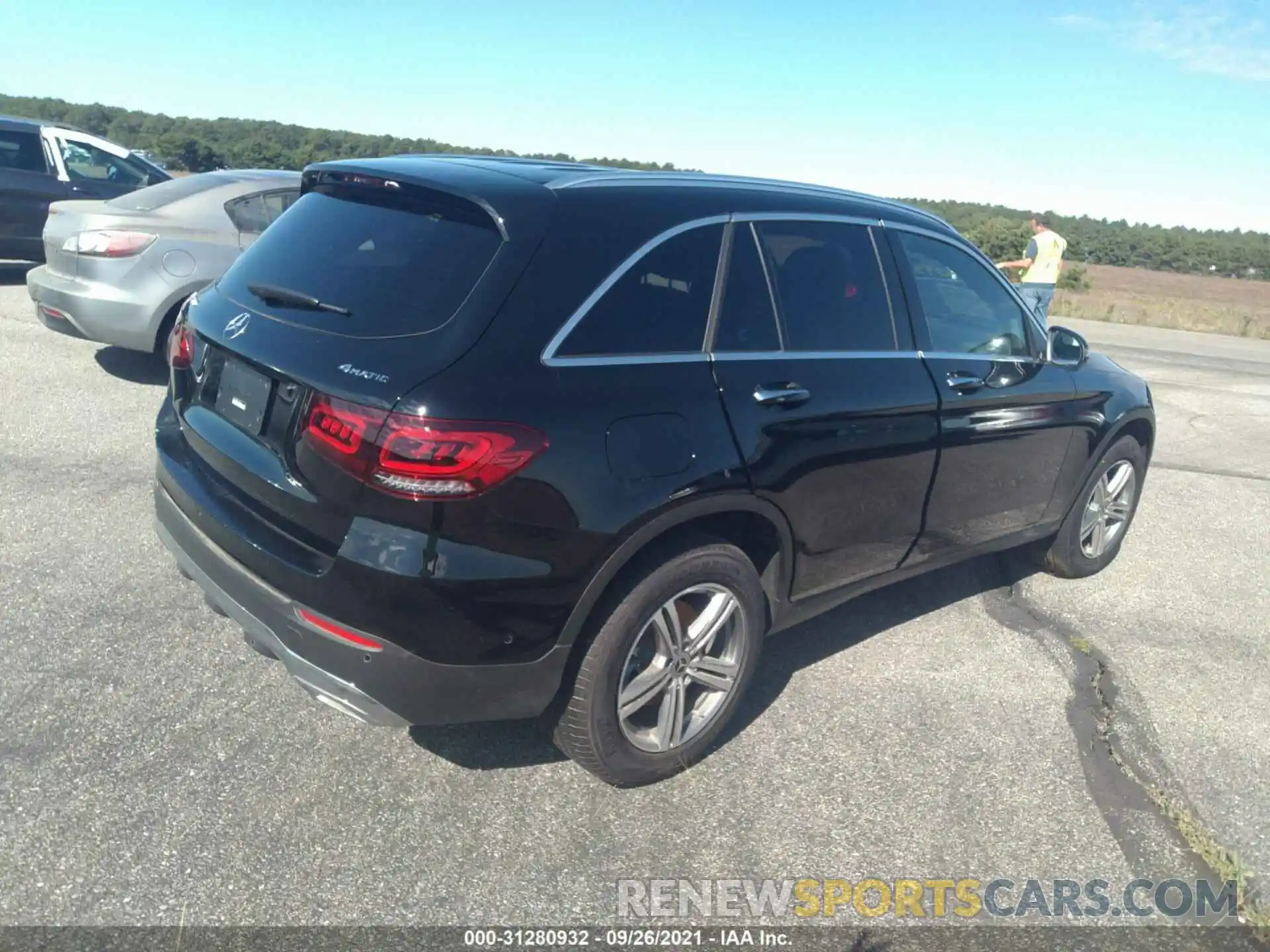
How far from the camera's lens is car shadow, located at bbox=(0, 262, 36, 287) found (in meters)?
11.8

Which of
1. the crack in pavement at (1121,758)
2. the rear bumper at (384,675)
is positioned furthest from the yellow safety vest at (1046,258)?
the rear bumper at (384,675)

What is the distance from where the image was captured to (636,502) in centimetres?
296

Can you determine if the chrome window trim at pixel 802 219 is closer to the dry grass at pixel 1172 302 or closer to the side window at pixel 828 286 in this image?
the side window at pixel 828 286

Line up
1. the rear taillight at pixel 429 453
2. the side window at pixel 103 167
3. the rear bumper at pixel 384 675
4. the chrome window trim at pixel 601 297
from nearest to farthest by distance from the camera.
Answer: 1. the rear taillight at pixel 429 453
2. the rear bumper at pixel 384 675
3. the chrome window trim at pixel 601 297
4. the side window at pixel 103 167

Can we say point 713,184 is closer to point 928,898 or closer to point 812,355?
point 812,355

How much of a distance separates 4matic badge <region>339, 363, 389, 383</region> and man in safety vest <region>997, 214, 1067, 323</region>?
11304 millimetres

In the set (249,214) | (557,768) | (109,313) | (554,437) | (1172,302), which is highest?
(554,437)

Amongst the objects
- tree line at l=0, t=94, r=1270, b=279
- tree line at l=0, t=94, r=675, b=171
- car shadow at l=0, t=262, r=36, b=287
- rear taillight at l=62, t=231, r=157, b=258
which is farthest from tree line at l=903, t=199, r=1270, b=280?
rear taillight at l=62, t=231, r=157, b=258

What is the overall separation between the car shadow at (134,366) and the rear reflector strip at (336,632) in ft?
17.4

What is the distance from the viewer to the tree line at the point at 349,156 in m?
20.6

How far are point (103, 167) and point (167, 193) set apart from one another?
4970mm

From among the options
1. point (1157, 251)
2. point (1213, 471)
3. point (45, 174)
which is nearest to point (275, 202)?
point (45, 174)

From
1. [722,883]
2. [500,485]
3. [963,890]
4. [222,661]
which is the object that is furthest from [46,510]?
[963,890]

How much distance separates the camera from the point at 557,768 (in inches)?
135
